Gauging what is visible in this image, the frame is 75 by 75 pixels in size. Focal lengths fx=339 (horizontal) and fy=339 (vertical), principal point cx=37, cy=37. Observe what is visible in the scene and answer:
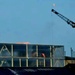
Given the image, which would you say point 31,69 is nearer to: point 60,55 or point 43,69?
point 43,69

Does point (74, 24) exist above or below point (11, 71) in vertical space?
above

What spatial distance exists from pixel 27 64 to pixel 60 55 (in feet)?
25.2

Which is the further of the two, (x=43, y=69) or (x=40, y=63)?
(x=40, y=63)

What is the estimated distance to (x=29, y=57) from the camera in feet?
237

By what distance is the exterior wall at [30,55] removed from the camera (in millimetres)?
70125

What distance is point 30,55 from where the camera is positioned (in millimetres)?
72125

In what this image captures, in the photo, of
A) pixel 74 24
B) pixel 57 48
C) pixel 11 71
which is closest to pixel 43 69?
pixel 11 71

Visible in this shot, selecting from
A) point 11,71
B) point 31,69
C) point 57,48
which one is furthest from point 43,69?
point 57,48

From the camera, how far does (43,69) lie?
44281 mm

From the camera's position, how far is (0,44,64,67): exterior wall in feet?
230

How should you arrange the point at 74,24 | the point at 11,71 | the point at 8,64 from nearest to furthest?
the point at 11,71 < the point at 8,64 < the point at 74,24

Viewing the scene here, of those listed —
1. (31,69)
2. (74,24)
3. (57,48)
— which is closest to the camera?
(31,69)

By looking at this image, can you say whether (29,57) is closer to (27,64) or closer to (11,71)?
(27,64)

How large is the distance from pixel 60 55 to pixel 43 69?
2989 cm
